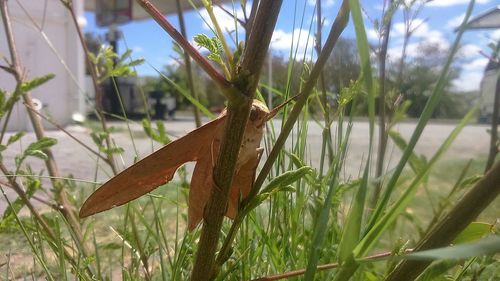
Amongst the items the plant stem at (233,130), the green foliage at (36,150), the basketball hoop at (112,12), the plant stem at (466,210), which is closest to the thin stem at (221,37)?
the plant stem at (233,130)

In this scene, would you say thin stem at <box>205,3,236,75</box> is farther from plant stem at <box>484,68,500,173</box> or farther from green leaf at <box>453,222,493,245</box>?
plant stem at <box>484,68,500,173</box>

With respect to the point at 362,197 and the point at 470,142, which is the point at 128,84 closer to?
the point at 470,142

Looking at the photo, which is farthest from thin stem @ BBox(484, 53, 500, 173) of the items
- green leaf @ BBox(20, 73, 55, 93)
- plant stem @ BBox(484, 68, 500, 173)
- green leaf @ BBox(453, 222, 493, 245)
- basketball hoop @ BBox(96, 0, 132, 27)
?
basketball hoop @ BBox(96, 0, 132, 27)

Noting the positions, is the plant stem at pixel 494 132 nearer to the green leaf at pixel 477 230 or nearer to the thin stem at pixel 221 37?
the green leaf at pixel 477 230

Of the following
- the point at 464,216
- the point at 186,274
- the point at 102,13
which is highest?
the point at 102,13

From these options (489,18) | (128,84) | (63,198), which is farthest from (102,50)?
(128,84)

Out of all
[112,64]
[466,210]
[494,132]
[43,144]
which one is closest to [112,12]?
[112,64]
